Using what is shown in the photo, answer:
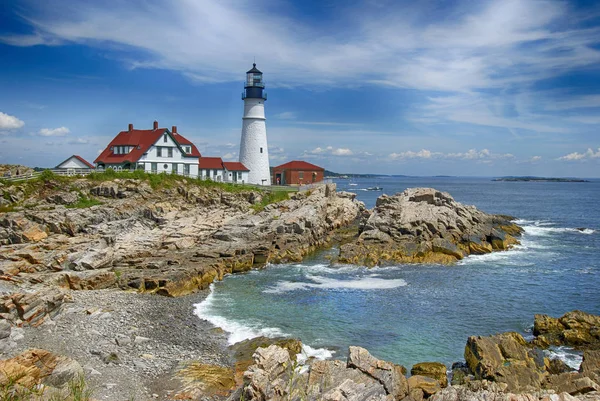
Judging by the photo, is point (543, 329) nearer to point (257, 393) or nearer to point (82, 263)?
point (257, 393)

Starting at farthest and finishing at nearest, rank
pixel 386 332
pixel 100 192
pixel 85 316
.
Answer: pixel 100 192 → pixel 386 332 → pixel 85 316

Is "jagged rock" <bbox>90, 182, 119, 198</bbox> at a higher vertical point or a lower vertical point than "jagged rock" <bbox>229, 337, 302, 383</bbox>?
higher

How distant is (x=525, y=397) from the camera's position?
32.1 feet

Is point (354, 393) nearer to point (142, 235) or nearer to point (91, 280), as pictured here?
point (91, 280)

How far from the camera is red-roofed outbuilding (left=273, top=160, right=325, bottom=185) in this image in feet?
208

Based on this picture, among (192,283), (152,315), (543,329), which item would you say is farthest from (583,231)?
(152,315)

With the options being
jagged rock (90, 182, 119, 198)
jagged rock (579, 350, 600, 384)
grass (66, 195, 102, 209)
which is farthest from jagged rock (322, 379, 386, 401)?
jagged rock (90, 182, 119, 198)

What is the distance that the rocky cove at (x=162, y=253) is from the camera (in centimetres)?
1378

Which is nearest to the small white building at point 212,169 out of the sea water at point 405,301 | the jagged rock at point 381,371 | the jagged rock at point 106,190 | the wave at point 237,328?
the jagged rock at point 106,190

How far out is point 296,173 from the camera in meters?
63.4

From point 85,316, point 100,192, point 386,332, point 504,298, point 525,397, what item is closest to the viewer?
point 525,397

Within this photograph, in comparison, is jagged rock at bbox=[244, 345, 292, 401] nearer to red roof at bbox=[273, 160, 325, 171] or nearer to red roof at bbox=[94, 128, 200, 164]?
red roof at bbox=[94, 128, 200, 164]

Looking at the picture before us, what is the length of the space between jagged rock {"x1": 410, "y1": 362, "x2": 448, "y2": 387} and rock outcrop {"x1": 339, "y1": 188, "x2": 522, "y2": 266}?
15848mm

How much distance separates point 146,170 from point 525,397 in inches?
1716
